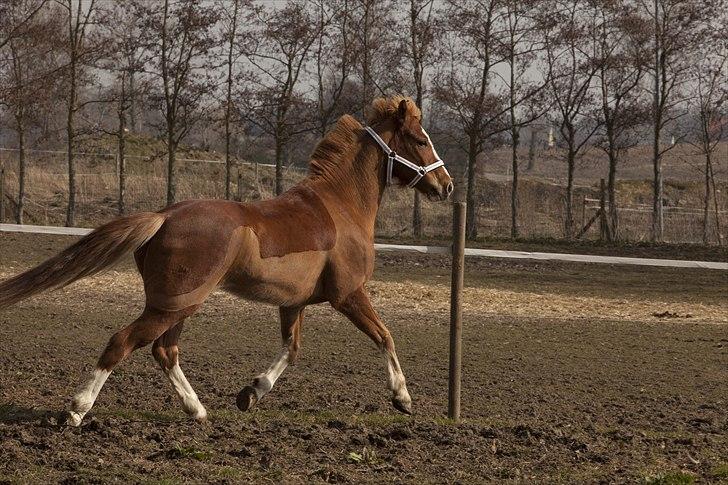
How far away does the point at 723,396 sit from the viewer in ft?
32.0

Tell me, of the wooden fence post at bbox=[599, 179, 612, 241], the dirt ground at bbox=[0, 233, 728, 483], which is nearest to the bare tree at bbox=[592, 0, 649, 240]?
the wooden fence post at bbox=[599, 179, 612, 241]

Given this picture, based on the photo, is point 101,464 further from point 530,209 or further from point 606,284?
point 530,209

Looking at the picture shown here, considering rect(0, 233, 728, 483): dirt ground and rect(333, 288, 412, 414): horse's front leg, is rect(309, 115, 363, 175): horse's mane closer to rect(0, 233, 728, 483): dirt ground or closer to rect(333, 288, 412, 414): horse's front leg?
rect(333, 288, 412, 414): horse's front leg

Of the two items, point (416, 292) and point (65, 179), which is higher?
point (65, 179)

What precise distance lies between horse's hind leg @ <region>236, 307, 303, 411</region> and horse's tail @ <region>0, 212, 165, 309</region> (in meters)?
1.52

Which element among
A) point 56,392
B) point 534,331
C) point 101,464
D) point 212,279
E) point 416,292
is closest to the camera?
point 101,464

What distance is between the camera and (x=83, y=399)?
6.52 meters

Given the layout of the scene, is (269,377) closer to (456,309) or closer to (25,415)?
(456,309)

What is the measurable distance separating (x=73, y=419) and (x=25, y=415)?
0.79 metres

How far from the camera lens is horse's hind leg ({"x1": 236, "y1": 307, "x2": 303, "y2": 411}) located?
7.56 m

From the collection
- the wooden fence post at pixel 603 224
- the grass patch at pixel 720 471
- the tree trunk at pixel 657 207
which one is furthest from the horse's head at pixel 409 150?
the tree trunk at pixel 657 207

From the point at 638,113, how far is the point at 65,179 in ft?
68.7

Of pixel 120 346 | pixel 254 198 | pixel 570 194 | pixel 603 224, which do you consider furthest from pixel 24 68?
pixel 120 346

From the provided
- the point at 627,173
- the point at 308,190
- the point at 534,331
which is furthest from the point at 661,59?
the point at 627,173
